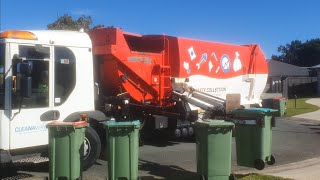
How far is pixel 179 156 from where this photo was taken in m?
10.6

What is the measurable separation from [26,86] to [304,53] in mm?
101449

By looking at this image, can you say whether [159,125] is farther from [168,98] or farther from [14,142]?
[14,142]

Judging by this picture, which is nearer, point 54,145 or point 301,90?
point 54,145

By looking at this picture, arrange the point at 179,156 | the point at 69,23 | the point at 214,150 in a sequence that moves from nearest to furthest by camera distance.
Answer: the point at 214,150
the point at 179,156
the point at 69,23

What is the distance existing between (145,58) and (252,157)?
13.7ft

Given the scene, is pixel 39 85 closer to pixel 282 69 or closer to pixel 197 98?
pixel 197 98

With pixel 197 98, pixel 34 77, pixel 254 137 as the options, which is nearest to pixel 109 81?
pixel 197 98

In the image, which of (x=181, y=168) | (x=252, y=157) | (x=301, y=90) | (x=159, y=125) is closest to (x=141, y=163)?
(x=181, y=168)

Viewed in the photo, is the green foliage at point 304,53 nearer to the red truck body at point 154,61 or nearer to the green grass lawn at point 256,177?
the red truck body at point 154,61

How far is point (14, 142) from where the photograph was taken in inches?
305

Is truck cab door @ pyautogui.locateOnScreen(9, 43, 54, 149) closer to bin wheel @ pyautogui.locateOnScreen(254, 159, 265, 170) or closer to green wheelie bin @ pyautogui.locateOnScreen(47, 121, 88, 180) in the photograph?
green wheelie bin @ pyautogui.locateOnScreen(47, 121, 88, 180)

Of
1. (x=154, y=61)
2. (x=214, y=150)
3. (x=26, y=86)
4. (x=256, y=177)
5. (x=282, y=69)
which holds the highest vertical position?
(x=282, y=69)

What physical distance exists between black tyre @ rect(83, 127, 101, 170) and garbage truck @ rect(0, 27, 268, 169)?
0.02 meters

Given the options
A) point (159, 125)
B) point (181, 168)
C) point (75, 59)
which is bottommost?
point (181, 168)
